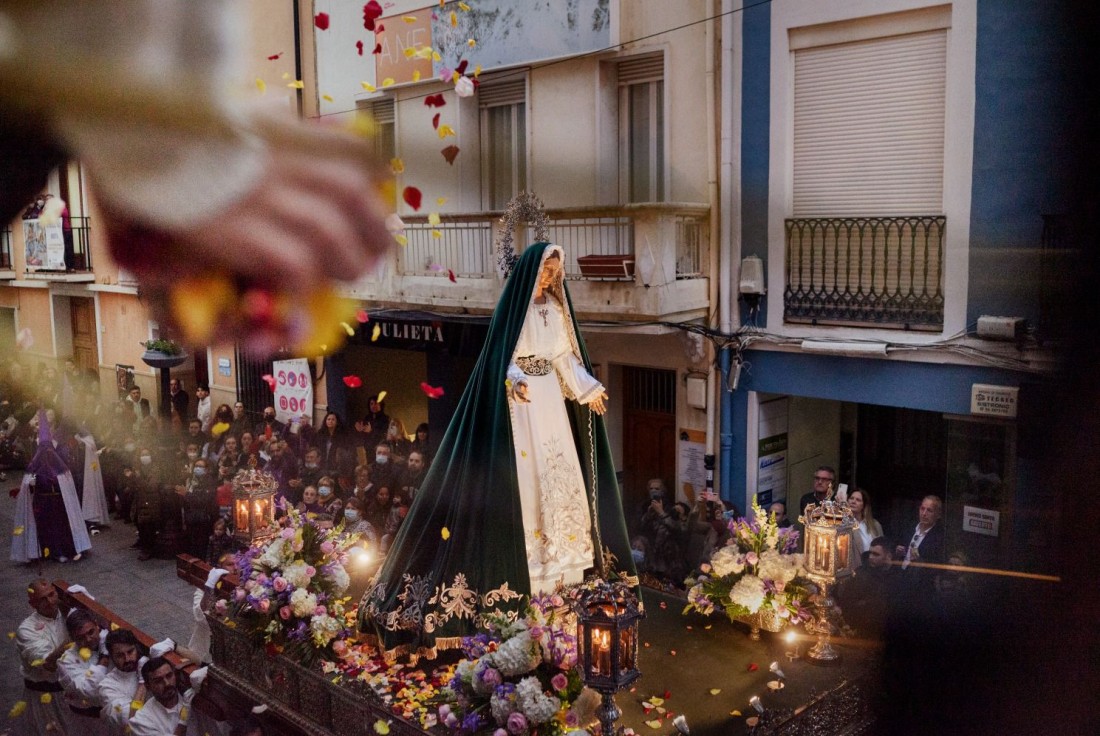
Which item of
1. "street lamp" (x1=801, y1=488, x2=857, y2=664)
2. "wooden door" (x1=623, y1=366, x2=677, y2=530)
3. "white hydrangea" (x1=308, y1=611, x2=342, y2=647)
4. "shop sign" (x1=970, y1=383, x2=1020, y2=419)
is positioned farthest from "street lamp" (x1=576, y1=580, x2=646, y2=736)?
"wooden door" (x1=623, y1=366, x2=677, y2=530)

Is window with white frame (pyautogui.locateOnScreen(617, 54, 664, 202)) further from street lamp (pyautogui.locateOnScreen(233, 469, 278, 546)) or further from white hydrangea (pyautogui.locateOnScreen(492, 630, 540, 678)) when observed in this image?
white hydrangea (pyautogui.locateOnScreen(492, 630, 540, 678))

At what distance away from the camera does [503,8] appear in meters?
3.76

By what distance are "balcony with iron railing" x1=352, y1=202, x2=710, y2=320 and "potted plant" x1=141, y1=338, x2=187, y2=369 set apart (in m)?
2.28

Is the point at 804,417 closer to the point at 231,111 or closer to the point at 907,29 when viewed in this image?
the point at 907,29

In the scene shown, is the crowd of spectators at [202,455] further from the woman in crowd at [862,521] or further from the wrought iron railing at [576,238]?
the woman in crowd at [862,521]

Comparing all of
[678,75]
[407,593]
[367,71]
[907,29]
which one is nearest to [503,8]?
[678,75]

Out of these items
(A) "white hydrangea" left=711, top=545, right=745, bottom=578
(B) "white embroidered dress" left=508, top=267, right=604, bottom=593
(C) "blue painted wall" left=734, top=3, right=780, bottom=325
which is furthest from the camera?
(C) "blue painted wall" left=734, top=3, right=780, bottom=325

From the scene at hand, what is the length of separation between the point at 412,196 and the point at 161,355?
639 millimetres

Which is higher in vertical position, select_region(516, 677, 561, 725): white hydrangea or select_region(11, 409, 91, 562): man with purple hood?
select_region(11, 409, 91, 562): man with purple hood

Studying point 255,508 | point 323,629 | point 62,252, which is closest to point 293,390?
point 255,508

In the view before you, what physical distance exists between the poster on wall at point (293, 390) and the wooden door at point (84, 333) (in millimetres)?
1142

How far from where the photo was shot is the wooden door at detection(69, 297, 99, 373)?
154 centimetres

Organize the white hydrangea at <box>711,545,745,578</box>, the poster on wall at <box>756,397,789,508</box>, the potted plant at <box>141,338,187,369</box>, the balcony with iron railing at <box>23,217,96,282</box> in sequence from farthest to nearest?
the poster on wall at <box>756,397,789,508</box> < the white hydrangea at <box>711,545,745,578</box> < the potted plant at <box>141,338,187,369</box> < the balcony with iron railing at <box>23,217,96,282</box>

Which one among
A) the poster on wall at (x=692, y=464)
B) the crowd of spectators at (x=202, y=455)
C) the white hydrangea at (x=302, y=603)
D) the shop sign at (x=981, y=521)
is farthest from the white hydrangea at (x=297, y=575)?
the shop sign at (x=981, y=521)
